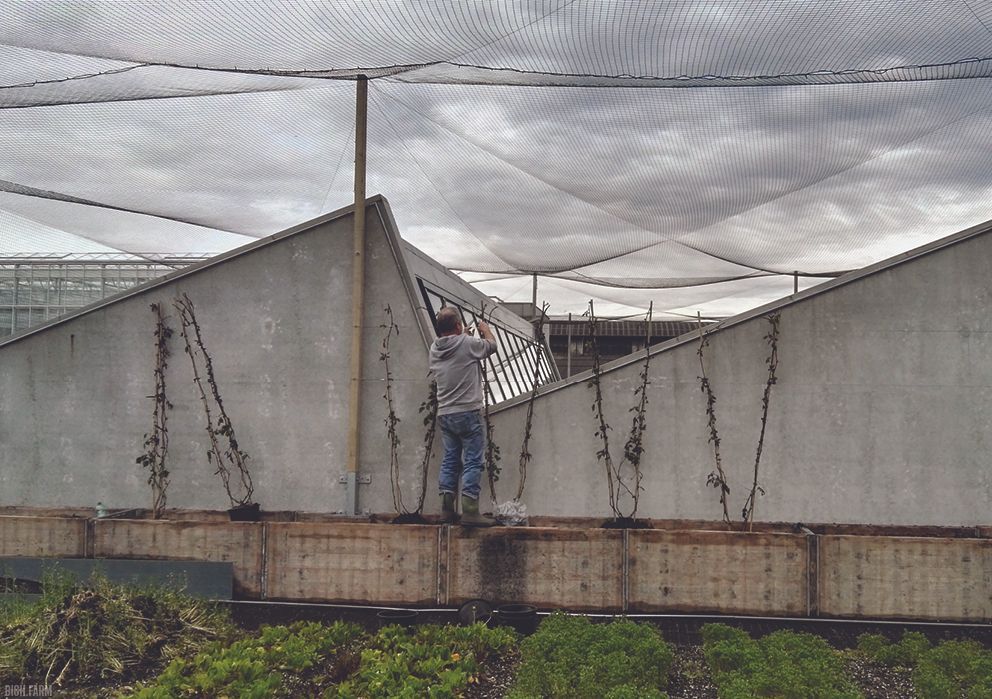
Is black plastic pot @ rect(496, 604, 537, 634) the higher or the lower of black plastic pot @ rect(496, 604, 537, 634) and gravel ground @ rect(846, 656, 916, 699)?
the higher

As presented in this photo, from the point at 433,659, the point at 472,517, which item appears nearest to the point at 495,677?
the point at 433,659

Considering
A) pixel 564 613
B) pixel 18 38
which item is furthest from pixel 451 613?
pixel 18 38

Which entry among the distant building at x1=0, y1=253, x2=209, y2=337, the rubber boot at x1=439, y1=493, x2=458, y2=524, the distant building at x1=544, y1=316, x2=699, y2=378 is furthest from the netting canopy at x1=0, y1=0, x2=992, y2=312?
the distant building at x1=544, y1=316, x2=699, y2=378

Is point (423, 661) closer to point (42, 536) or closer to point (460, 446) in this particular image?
point (460, 446)

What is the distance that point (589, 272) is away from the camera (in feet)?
51.1

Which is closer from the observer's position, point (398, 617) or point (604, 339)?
point (398, 617)

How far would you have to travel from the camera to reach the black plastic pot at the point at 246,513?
24.9 feet

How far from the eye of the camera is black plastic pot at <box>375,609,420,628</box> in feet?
20.0

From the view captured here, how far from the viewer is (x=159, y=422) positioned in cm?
838

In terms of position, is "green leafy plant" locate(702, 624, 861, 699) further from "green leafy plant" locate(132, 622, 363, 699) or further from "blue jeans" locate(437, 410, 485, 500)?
"green leafy plant" locate(132, 622, 363, 699)

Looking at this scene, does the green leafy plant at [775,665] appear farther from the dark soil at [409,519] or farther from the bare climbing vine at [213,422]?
the bare climbing vine at [213,422]

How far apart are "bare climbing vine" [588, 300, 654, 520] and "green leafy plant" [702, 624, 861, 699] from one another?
2043 mm

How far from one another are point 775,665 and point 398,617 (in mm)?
2526

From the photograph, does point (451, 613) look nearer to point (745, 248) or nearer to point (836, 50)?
point (836, 50)
